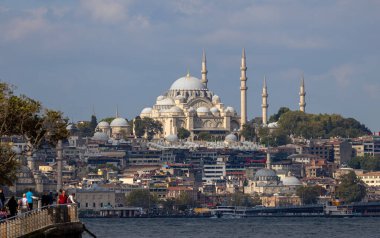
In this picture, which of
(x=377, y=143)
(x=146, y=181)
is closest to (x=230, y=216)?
(x=146, y=181)

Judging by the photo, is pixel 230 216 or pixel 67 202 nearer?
pixel 67 202

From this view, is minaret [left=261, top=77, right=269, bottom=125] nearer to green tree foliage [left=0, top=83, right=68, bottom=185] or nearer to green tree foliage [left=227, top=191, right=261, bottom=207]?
green tree foliage [left=227, top=191, right=261, bottom=207]

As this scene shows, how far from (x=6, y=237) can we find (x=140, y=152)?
15458cm

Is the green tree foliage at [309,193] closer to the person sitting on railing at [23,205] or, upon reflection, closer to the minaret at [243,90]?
the minaret at [243,90]

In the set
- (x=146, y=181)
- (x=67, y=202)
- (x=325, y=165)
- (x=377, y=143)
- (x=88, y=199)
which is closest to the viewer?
(x=67, y=202)

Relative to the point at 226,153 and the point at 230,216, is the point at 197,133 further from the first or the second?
the point at 230,216

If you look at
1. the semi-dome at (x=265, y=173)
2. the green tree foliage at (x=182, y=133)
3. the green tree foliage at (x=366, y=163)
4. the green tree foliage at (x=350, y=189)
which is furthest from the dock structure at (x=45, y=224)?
the green tree foliage at (x=182, y=133)

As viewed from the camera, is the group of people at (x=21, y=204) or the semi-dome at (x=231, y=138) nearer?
the group of people at (x=21, y=204)

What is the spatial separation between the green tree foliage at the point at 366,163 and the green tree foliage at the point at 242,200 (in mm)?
28708

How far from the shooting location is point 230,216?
13762 cm

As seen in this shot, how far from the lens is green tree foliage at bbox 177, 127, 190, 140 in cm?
19475

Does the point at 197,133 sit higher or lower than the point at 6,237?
higher

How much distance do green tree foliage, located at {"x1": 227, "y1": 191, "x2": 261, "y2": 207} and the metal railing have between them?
122 metres

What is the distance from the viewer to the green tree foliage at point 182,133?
639ft
